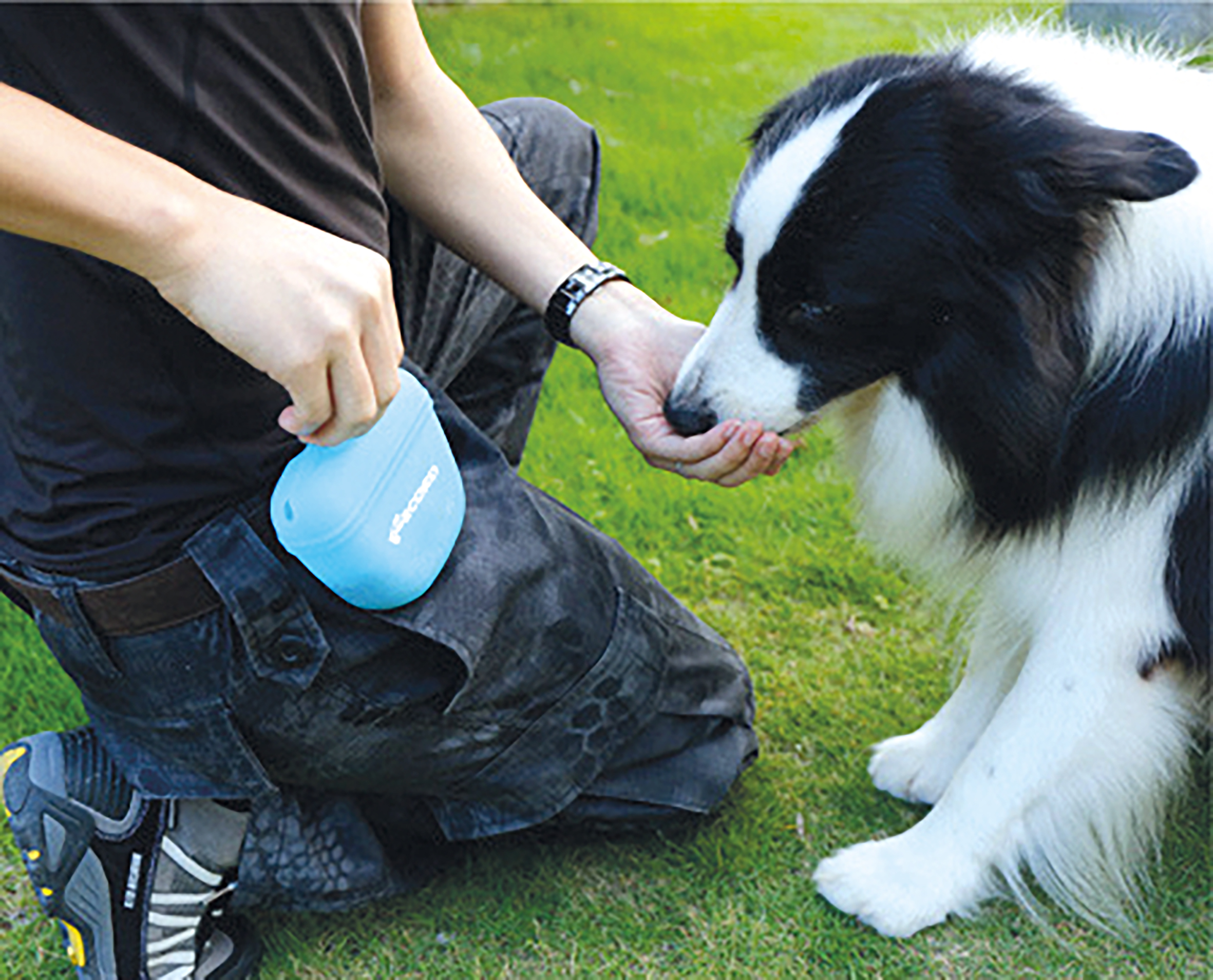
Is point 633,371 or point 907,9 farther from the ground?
point 907,9

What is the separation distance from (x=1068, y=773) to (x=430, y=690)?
90 cm

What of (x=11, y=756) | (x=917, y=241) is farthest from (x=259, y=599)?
(x=917, y=241)

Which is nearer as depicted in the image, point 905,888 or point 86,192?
point 86,192

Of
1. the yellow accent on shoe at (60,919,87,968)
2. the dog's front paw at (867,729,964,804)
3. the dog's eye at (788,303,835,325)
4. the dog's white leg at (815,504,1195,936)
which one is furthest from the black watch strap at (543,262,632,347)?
the yellow accent on shoe at (60,919,87,968)

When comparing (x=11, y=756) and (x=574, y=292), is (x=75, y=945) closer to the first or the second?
(x=11, y=756)

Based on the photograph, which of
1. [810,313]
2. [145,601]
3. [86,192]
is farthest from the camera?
[810,313]

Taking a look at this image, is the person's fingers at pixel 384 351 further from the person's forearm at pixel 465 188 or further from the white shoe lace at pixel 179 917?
the white shoe lace at pixel 179 917

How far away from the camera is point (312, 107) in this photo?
1.40 meters

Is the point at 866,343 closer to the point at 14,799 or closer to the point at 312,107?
the point at 312,107

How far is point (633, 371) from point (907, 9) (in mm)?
5298

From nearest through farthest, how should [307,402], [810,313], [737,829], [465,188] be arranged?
[307,402]
[810,313]
[465,188]
[737,829]

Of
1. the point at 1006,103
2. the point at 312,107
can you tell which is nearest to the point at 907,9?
the point at 1006,103

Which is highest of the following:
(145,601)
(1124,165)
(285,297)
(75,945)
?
(1124,165)

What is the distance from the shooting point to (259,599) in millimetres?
1458
